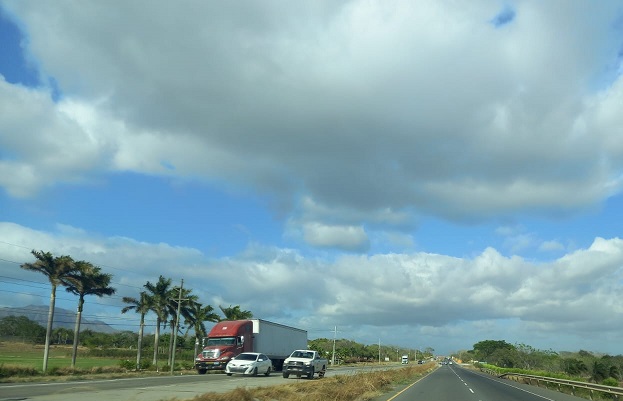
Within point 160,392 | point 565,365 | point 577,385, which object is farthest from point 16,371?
point 565,365

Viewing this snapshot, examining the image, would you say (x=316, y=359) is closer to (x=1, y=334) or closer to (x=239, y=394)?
(x=239, y=394)

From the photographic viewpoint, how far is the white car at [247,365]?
128ft

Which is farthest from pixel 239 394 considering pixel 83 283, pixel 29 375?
pixel 83 283

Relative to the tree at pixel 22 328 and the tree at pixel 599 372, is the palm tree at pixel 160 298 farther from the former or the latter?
the tree at pixel 22 328

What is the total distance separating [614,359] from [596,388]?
60.0m

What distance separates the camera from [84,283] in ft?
177

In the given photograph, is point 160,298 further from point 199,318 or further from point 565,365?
point 565,365

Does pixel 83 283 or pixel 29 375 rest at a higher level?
pixel 83 283

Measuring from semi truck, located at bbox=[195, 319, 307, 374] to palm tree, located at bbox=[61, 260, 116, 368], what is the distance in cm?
1526

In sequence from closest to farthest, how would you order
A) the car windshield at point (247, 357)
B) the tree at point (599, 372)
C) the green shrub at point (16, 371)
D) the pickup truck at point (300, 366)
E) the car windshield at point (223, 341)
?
the green shrub at point (16, 371), the pickup truck at point (300, 366), the car windshield at point (247, 357), the car windshield at point (223, 341), the tree at point (599, 372)

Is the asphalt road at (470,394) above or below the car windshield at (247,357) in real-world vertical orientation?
below

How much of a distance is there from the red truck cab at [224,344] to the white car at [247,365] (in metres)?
3.13

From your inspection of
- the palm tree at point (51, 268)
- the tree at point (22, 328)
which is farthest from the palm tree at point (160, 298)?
the tree at point (22, 328)

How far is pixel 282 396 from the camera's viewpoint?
21344mm
